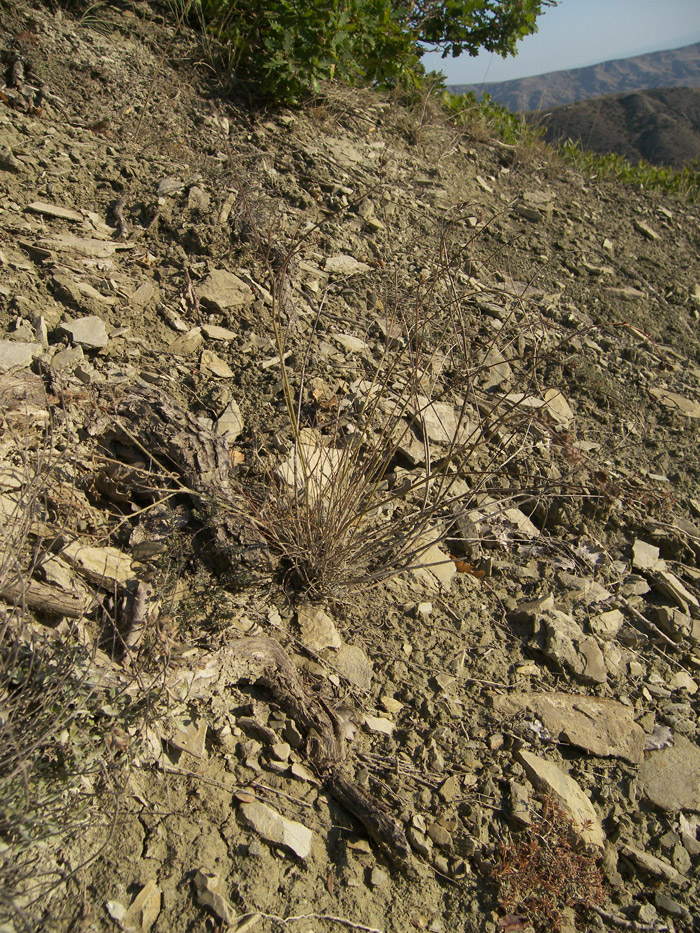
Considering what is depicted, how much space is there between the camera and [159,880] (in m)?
1.51

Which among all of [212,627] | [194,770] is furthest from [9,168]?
[194,770]

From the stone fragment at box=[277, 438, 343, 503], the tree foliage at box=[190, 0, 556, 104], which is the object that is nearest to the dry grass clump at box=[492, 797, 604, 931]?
the stone fragment at box=[277, 438, 343, 503]

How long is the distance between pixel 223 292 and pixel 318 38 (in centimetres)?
187

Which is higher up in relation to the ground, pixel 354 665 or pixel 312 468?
pixel 312 468

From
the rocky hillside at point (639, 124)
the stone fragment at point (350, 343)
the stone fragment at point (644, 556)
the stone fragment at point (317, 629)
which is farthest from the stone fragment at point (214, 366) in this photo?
the rocky hillside at point (639, 124)

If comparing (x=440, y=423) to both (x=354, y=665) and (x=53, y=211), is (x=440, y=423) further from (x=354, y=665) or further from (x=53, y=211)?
(x=53, y=211)

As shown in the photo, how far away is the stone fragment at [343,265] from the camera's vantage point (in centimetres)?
350

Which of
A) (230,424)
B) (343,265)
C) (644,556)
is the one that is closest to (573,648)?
(644,556)

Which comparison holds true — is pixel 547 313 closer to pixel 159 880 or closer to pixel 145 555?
pixel 145 555

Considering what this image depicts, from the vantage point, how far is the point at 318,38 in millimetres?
3812

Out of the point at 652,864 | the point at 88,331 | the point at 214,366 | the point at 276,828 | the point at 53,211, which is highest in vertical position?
the point at 53,211

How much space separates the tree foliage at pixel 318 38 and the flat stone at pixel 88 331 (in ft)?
7.13

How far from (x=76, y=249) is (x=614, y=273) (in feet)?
11.4

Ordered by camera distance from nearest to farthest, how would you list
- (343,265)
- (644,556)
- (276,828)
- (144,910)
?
1. (144,910)
2. (276,828)
3. (644,556)
4. (343,265)
